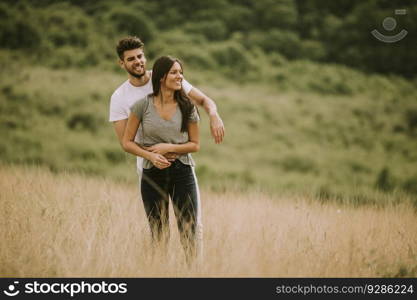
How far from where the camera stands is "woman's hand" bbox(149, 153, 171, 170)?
2982mm

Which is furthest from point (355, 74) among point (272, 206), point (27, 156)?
→ point (272, 206)

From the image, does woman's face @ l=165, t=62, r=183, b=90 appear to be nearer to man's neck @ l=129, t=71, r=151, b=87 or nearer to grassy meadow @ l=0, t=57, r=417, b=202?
man's neck @ l=129, t=71, r=151, b=87

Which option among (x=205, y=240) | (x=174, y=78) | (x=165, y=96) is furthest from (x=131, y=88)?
(x=205, y=240)

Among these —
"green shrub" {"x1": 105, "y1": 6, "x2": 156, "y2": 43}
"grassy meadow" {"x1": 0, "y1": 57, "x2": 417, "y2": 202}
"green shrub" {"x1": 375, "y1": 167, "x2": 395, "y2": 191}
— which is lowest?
"green shrub" {"x1": 375, "y1": 167, "x2": 395, "y2": 191}

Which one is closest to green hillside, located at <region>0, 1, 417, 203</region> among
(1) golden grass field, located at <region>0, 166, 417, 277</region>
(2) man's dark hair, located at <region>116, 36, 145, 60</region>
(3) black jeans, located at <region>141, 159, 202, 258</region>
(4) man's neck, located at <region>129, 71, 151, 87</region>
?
(1) golden grass field, located at <region>0, 166, 417, 277</region>

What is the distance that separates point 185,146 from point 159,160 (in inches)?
9.0

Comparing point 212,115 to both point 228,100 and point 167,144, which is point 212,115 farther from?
point 228,100

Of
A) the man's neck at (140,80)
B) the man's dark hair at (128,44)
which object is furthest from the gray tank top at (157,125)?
the man's dark hair at (128,44)

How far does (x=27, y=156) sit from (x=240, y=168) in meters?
12.1

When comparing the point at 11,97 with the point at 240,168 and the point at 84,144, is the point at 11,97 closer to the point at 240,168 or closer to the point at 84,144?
the point at 84,144

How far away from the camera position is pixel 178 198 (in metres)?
3.14

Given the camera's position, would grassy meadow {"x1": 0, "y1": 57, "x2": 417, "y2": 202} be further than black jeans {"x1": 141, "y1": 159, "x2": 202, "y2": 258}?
Yes

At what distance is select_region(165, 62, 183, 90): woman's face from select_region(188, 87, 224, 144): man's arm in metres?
0.30

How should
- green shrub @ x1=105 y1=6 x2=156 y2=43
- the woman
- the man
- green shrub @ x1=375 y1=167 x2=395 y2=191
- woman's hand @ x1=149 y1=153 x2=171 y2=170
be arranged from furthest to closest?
green shrub @ x1=105 y1=6 x2=156 y2=43 < green shrub @ x1=375 y1=167 x2=395 y2=191 < the man < the woman < woman's hand @ x1=149 y1=153 x2=171 y2=170
